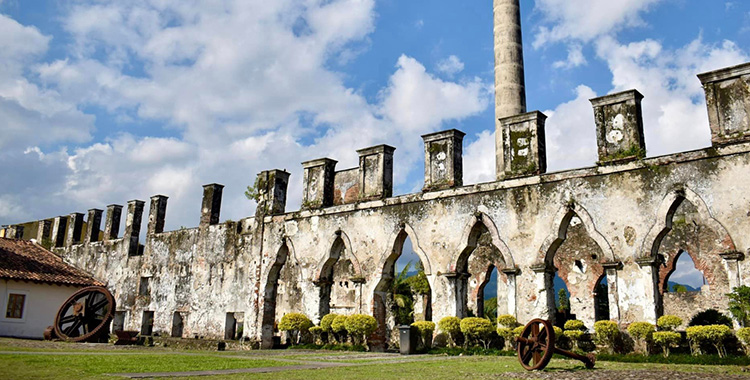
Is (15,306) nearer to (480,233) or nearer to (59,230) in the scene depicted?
(59,230)

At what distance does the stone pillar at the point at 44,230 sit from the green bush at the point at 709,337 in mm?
28024

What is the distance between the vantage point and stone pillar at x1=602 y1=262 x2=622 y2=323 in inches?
512

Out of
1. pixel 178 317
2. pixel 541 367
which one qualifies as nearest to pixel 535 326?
pixel 541 367

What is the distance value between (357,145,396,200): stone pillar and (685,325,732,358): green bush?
332 inches

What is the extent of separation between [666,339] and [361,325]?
23.9ft

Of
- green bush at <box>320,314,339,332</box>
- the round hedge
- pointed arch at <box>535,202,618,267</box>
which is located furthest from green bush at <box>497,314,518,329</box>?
the round hedge

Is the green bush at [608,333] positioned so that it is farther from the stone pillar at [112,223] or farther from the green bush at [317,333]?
the stone pillar at [112,223]

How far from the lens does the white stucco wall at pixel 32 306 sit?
22.5 metres

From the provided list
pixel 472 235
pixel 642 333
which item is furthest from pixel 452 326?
pixel 642 333

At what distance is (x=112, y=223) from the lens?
25859 mm

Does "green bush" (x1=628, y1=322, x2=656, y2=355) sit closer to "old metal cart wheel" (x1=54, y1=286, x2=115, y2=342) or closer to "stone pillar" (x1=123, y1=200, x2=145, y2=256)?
"old metal cart wheel" (x1=54, y1=286, x2=115, y2=342)

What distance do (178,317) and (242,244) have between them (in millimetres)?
3999

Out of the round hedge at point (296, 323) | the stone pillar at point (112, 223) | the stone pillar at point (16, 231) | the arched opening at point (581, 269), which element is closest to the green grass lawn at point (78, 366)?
the round hedge at point (296, 323)

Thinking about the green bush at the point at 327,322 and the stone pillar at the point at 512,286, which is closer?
the stone pillar at the point at 512,286
